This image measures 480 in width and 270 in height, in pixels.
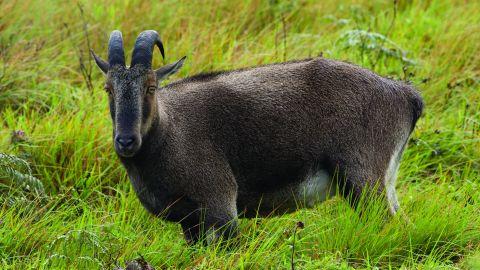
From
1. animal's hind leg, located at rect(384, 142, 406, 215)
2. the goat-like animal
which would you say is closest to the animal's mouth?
the goat-like animal

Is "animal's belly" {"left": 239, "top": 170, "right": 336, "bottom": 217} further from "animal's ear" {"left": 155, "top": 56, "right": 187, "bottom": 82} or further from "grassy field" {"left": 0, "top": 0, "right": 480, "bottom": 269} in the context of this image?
"animal's ear" {"left": 155, "top": 56, "right": 187, "bottom": 82}

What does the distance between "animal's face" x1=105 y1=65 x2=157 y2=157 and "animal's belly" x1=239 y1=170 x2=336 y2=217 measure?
1.05 m

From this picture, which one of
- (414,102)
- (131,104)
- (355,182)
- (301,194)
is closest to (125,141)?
(131,104)

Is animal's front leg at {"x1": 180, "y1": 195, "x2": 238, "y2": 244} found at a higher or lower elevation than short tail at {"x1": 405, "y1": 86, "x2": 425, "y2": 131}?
lower

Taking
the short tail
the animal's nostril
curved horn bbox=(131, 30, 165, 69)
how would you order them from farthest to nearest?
the short tail < curved horn bbox=(131, 30, 165, 69) < the animal's nostril

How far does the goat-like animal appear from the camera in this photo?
5977 millimetres

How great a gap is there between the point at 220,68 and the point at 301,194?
278 centimetres

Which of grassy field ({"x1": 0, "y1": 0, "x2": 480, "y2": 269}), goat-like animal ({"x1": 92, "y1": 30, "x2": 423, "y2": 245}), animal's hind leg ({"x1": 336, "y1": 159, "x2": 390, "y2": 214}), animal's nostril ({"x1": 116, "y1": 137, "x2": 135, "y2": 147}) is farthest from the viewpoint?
animal's hind leg ({"x1": 336, "y1": 159, "x2": 390, "y2": 214})

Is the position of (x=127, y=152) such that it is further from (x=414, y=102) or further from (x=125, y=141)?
(x=414, y=102)

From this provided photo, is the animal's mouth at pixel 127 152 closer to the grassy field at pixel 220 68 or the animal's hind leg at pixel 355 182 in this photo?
the grassy field at pixel 220 68

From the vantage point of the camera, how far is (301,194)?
6312mm

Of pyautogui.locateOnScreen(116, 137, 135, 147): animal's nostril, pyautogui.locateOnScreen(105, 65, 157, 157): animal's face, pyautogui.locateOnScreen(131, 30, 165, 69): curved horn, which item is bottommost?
pyautogui.locateOnScreen(116, 137, 135, 147): animal's nostril

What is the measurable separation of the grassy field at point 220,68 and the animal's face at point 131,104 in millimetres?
648

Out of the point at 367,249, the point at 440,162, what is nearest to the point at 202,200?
the point at 367,249
